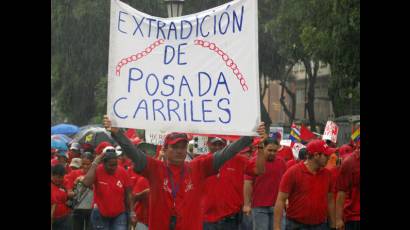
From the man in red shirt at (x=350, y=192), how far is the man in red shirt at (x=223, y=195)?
1591 mm

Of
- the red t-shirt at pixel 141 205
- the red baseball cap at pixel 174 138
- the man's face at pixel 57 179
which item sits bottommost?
the red t-shirt at pixel 141 205

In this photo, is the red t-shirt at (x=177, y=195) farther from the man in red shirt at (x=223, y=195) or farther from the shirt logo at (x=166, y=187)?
the man in red shirt at (x=223, y=195)

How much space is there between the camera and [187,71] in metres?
9.14

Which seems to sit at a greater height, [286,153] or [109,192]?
[286,153]

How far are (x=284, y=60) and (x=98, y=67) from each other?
8116 millimetres

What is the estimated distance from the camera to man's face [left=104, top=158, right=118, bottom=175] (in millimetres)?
12531

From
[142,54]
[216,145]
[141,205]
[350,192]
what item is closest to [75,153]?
[141,205]

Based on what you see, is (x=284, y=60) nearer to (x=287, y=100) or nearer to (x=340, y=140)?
(x=340, y=140)

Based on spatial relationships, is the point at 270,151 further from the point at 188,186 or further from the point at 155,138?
the point at 155,138

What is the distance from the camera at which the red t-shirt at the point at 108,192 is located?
12547 millimetres

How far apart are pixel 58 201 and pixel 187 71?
171 inches

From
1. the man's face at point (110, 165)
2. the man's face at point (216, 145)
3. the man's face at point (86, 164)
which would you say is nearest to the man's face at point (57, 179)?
the man's face at point (110, 165)

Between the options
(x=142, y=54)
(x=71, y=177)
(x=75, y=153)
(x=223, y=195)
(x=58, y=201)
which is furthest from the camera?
(x=75, y=153)

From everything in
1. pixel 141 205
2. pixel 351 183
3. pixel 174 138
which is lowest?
pixel 141 205
